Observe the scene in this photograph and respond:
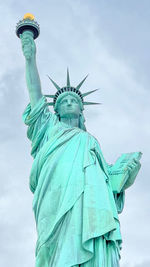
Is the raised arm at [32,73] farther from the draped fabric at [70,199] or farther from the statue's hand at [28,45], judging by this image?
the draped fabric at [70,199]

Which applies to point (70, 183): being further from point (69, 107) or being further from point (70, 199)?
point (69, 107)

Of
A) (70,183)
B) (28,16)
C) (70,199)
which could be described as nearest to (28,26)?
(28,16)

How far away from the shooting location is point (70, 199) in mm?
12938

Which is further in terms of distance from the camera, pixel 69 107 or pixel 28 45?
pixel 28 45

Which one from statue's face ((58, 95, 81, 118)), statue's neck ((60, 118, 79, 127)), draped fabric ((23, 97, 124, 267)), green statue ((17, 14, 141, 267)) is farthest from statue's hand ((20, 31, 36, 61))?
statue's neck ((60, 118, 79, 127))

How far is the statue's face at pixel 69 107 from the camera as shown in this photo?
15.3 meters

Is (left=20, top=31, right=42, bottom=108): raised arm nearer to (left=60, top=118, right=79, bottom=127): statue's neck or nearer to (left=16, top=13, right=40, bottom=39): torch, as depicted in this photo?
(left=16, top=13, right=40, bottom=39): torch

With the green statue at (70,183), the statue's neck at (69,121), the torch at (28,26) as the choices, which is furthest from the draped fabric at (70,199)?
the torch at (28,26)

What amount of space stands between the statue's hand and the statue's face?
1328 millimetres

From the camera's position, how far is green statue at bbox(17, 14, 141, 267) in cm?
1237

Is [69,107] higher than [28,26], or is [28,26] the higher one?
[28,26]

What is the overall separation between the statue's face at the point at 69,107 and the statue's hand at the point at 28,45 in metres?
1.33

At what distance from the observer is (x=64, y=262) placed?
12.0 metres

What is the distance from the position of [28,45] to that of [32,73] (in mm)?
802
